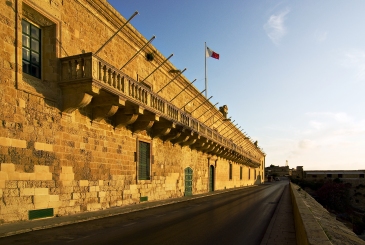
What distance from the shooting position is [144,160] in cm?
1658

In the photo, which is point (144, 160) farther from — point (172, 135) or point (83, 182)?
point (83, 182)

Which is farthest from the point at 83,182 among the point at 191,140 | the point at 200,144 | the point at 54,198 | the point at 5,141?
the point at 200,144

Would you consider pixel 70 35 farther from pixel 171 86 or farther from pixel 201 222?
pixel 171 86

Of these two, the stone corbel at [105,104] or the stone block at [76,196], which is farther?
the stone corbel at [105,104]

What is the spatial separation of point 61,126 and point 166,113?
6957 millimetres

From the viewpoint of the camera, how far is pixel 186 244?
6.60 metres

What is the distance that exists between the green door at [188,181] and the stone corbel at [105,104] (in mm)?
11930

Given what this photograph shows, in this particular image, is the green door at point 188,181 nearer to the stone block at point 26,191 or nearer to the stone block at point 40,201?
the stone block at point 40,201

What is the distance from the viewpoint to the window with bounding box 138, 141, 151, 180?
15938mm

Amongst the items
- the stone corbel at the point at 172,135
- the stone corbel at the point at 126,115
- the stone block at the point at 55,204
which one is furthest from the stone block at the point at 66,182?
the stone corbel at the point at 172,135

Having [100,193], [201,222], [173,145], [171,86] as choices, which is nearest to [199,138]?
[173,145]

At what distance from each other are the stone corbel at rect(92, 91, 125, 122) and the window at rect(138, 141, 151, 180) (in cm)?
423

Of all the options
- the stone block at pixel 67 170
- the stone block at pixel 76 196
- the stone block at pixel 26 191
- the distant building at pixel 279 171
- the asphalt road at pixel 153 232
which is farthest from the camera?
the distant building at pixel 279 171

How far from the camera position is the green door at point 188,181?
22775mm
